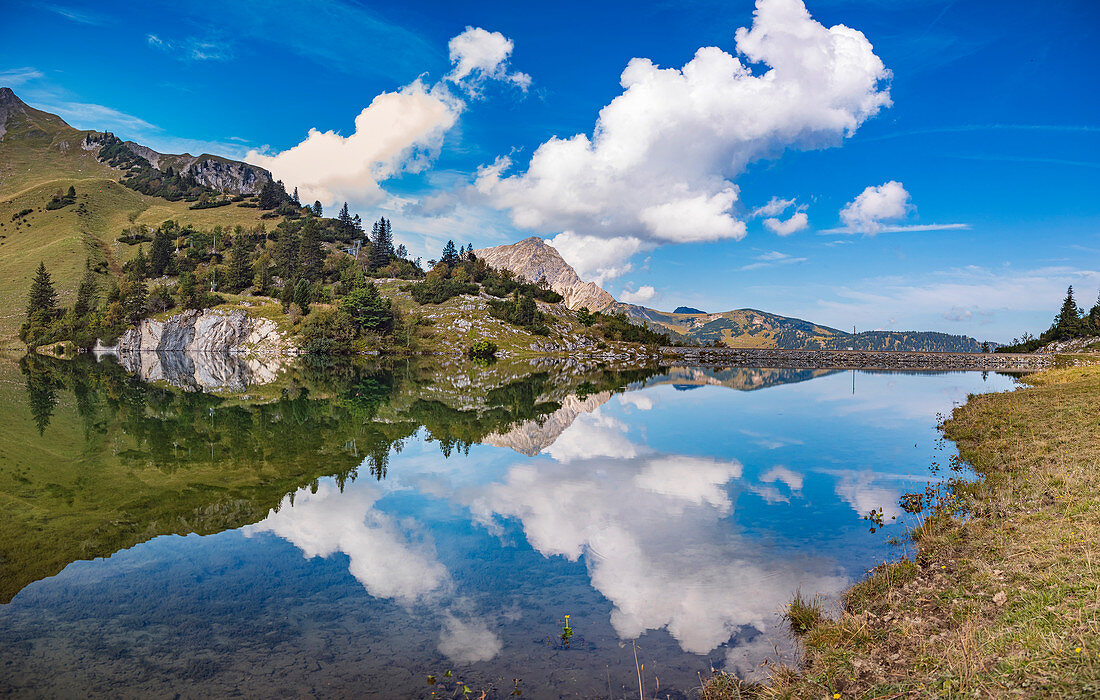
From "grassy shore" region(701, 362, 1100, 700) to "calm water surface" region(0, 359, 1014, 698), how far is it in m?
1.37

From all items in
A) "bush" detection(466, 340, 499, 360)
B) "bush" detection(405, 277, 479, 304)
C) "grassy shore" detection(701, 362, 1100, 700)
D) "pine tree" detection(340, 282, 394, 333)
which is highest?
"bush" detection(405, 277, 479, 304)

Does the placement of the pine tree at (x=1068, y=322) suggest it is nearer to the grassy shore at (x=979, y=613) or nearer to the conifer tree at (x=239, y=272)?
the grassy shore at (x=979, y=613)

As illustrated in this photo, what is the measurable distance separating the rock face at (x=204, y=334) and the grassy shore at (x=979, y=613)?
508 feet

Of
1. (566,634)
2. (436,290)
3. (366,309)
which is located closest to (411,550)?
(566,634)

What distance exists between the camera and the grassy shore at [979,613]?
7949 mm

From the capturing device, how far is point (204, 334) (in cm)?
14788

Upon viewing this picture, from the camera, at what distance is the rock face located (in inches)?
5748

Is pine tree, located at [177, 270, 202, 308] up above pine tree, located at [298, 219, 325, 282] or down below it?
below

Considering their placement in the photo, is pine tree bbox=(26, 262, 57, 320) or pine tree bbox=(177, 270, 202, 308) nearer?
Result: pine tree bbox=(177, 270, 202, 308)

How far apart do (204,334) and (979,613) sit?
173645mm

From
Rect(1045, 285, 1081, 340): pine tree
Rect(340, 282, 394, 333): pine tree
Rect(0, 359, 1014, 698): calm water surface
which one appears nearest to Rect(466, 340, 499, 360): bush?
Rect(340, 282, 394, 333): pine tree

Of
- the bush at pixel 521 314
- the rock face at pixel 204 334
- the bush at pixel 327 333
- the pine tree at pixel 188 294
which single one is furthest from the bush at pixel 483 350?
the pine tree at pixel 188 294

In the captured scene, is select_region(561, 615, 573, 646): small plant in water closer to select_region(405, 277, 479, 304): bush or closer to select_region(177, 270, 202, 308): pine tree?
select_region(405, 277, 479, 304): bush

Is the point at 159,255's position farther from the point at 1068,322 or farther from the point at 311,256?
the point at 1068,322
